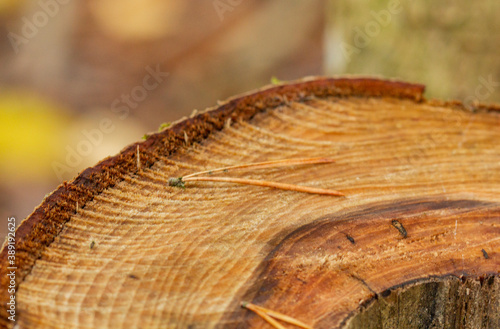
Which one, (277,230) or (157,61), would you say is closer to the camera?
(277,230)

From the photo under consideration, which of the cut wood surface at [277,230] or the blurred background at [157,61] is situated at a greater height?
the blurred background at [157,61]

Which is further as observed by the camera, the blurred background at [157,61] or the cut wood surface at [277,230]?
the blurred background at [157,61]

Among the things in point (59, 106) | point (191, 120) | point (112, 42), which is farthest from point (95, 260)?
point (112, 42)

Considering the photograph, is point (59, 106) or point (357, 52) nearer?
point (357, 52)

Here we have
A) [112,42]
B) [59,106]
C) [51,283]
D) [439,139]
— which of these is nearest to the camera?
[51,283]

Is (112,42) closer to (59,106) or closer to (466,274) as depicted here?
(59,106)
